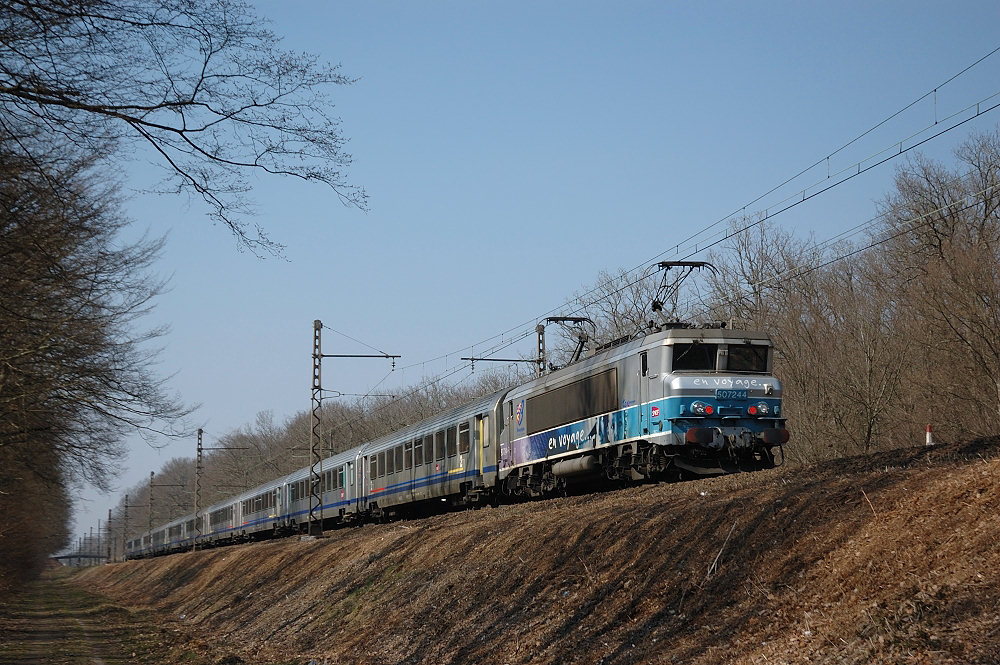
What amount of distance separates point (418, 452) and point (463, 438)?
4312mm

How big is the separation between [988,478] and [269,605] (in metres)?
20.8

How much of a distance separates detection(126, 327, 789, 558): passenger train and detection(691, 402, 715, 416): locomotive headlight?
0.02 meters

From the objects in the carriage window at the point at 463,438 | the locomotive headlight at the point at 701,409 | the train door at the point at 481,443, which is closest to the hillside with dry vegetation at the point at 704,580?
the locomotive headlight at the point at 701,409

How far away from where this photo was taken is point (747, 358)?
73.5 ft

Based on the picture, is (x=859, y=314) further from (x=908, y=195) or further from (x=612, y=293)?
(x=612, y=293)

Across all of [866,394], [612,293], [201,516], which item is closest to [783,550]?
[866,394]

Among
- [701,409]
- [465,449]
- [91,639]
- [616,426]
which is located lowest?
[91,639]

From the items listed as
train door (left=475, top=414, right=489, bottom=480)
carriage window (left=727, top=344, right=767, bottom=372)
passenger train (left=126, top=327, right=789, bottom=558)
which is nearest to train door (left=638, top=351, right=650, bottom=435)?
passenger train (left=126, top=327, right=789, bottom=558)

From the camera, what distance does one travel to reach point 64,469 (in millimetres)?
25078

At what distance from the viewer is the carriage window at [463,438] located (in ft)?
105

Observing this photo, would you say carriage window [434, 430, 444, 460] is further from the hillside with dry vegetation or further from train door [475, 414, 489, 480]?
the hillside with dry vegetation

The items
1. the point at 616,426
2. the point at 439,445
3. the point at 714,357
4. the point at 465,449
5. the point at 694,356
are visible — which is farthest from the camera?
the point at 439,445

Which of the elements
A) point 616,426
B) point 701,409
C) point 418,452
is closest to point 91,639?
point 418,452

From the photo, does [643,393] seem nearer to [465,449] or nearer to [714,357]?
[714,357]
